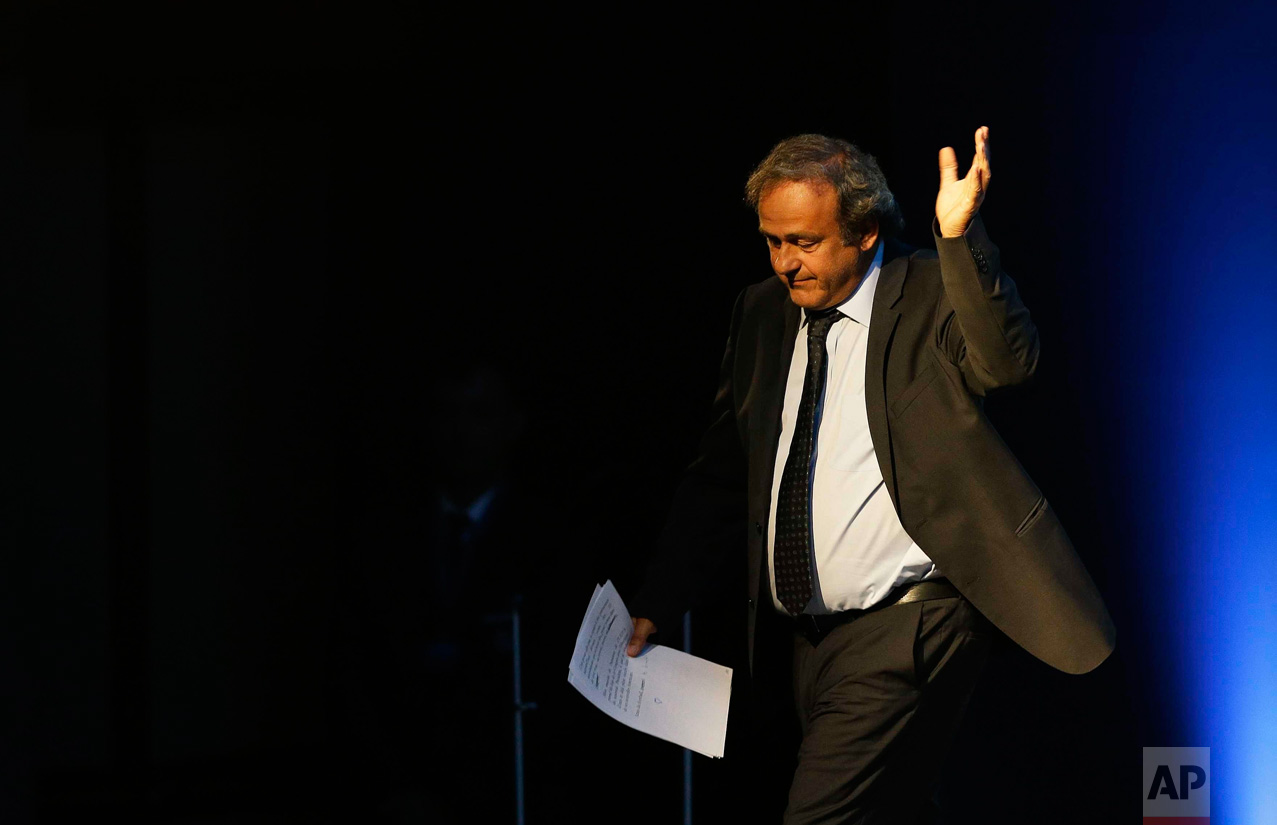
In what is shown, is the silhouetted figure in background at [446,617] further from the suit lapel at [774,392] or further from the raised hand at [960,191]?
the raised hand at [960,191]

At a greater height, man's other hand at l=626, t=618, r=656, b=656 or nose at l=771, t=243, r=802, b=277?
nose at l=771, t=243, r=802, b=277

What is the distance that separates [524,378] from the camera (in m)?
3.25

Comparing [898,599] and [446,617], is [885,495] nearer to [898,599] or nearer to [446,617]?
[898,599]

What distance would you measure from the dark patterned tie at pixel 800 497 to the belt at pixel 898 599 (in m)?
0.05

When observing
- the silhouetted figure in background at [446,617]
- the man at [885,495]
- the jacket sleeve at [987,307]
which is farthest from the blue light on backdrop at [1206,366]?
the silhouetted figure in background at [446,617]

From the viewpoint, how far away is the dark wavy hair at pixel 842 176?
250cm

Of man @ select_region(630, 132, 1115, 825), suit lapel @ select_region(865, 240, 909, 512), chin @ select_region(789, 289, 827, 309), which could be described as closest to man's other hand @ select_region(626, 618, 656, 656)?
man @ select_region(630, 132, 1115, 825)

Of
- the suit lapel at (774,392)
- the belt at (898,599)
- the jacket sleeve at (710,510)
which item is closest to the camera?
the belt at (898,599)

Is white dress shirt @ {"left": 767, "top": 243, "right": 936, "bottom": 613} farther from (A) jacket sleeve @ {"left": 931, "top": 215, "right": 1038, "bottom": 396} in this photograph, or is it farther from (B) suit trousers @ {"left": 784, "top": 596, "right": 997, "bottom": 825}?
(A) jacket sleeve @ {"left": 931, "top": 215, "right": 1038, "bottom": 396}

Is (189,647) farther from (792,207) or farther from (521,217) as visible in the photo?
(792,207)

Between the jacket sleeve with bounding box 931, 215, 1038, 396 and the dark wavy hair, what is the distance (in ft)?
0.88

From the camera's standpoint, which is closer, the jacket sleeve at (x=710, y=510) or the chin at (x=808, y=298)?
the chin at (x=808, y=298)

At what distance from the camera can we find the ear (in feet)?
8.38

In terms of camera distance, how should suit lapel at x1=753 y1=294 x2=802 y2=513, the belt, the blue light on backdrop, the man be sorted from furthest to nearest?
the blue light on backdrop
suit lapel at x1=753 y1=294 x2=802 y2=513
the belt
the man
